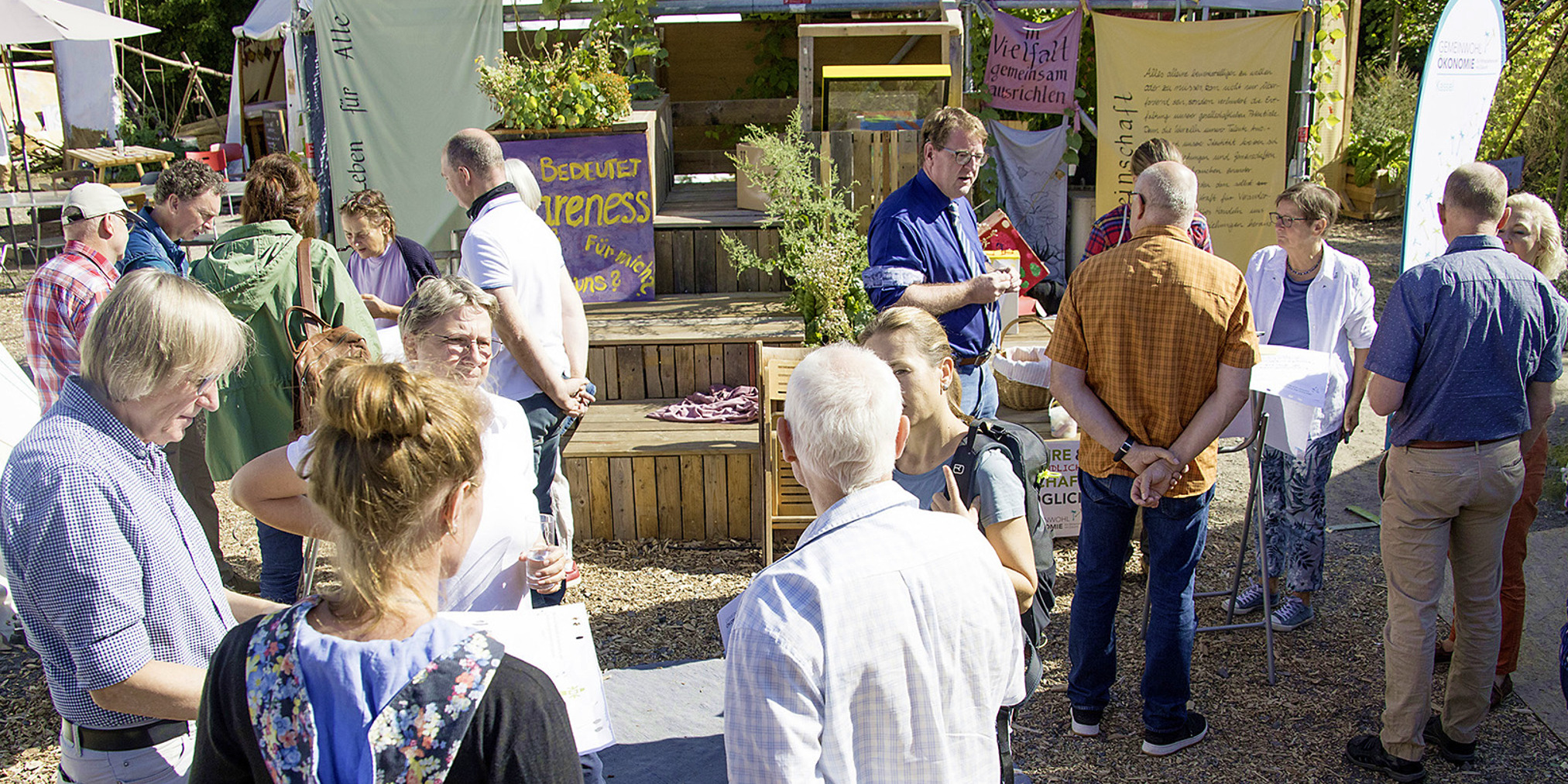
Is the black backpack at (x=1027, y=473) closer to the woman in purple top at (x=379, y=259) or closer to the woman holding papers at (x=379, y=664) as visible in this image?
the woman holding papers at (x=379, y=664)

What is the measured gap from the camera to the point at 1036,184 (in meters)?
7.89

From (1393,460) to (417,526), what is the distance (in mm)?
2761

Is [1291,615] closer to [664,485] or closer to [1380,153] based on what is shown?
[664,485]

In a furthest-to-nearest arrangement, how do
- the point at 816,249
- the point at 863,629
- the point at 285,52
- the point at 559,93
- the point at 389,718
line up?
the point at 285,52 < the point at 559,93 < the point at 816,249 < the point at 863,629 < the point at 389,718

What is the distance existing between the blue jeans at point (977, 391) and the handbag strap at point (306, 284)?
2.21m

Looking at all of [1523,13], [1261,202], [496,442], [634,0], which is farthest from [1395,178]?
[496,442]

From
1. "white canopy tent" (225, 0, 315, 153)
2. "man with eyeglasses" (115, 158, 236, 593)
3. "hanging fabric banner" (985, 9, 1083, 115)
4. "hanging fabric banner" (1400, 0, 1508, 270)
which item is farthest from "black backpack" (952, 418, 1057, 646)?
"white canopy tent" (225, 0, 315, 153)

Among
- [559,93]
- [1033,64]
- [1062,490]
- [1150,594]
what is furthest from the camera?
[1033,64]

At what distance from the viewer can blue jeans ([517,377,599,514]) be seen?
3359 mm

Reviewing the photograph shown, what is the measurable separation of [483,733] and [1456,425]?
2.71 metres

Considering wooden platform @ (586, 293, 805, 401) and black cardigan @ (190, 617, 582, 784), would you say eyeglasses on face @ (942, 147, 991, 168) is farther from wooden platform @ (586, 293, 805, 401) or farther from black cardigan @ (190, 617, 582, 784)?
black cardigan @ (190, 617, 582, 784)

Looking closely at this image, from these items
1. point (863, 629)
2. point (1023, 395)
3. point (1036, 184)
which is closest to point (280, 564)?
point (863, 629)

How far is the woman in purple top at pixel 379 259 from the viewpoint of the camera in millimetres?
4312

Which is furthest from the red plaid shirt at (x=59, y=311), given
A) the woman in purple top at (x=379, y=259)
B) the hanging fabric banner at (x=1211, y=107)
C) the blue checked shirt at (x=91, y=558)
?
the hanging fabric banner at (x=1211, y=107)
